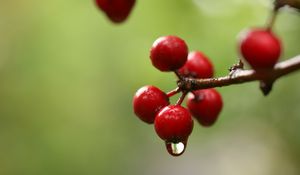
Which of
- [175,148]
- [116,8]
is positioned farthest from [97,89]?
[116,8]

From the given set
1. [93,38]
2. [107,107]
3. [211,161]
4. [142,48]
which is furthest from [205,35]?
[211,161]

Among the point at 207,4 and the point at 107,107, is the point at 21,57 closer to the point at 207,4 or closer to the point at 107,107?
the point at 107,107

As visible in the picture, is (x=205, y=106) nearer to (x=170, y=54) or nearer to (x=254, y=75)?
(x=170, y=54)

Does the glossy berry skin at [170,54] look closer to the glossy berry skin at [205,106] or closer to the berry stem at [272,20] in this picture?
the glossy berry skin at [205,106]

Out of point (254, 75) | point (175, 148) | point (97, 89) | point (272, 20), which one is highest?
point (272, 20)

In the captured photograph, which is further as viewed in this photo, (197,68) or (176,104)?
(197,68)

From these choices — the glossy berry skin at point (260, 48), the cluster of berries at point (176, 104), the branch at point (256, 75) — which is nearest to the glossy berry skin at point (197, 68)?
the cluster of berries at point (176, 104)
